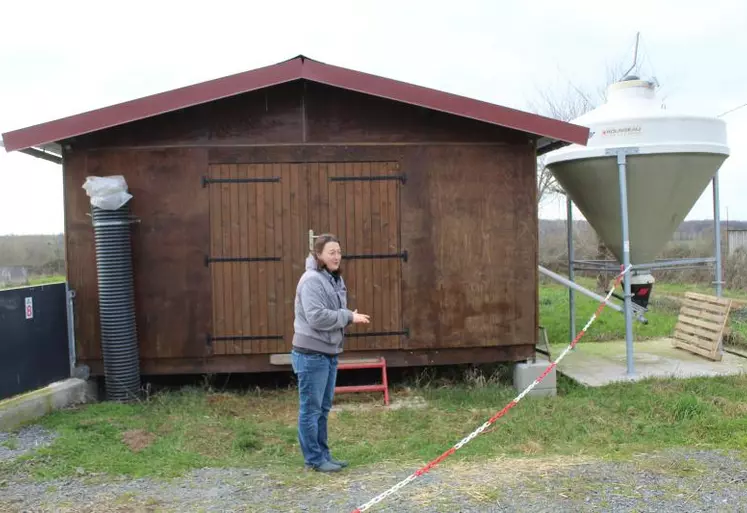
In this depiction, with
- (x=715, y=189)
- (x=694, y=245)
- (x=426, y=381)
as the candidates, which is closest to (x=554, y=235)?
(x=694, y=245)

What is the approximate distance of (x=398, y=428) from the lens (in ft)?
18.2

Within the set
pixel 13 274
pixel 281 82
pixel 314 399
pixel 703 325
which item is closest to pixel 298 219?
pixel 281 82

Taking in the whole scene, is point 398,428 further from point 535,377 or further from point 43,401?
point 43,401

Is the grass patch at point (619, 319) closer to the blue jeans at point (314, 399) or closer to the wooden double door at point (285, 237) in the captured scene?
the wooden double door at point (285, 237)

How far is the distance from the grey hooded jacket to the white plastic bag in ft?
8.84

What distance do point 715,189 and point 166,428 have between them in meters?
6.52

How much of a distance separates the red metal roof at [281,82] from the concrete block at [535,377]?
2.23 m

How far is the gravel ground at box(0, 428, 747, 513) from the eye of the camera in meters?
3.72

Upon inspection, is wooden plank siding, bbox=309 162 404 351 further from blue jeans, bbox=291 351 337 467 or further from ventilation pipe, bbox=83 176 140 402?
blue jeans, bbox=291 351 337 467

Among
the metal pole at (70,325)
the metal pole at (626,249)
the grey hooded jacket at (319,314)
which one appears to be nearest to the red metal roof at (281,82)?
the metal pole at (626,249)

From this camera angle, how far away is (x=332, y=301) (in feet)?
14.0

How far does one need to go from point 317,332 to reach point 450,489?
124 centimetres

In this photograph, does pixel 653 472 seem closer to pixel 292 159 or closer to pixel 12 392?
pixel 292 159

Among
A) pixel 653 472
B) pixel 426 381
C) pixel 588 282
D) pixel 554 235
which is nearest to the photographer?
pixel 653 472
